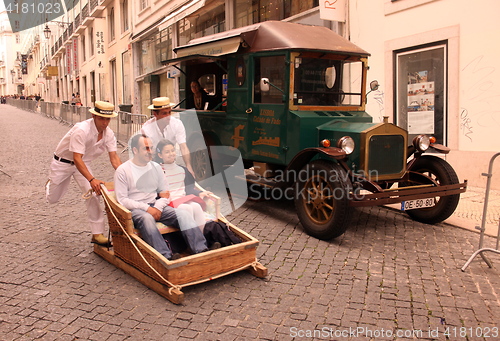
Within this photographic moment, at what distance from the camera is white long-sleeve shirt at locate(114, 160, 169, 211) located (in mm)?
4320

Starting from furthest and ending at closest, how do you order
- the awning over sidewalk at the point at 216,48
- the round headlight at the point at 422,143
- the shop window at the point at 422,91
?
the shop window at the point at 422,91 → the awning over sidewalk at the point at 216,48 → the round headlight at the point at 422,143

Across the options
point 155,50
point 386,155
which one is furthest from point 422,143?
point 155,50

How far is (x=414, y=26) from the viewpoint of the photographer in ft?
29.9

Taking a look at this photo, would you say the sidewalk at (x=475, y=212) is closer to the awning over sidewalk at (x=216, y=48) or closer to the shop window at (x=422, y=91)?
the shop window at (x=422, y=91)

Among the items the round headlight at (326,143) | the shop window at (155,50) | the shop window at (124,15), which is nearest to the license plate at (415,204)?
the round headlight at (326,143)

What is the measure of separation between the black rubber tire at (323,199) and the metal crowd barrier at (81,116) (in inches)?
317

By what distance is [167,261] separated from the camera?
3705mm

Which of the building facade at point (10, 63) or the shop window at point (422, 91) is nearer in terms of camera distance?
the shop window at point (422, 91)

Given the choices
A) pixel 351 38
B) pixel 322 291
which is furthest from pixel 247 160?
pixel 351 38

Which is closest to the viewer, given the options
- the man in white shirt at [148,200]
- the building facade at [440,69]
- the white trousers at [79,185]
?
the man in white shirt at [148,200]

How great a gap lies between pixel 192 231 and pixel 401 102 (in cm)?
691

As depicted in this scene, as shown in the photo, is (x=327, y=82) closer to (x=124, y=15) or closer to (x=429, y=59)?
(x=429, y=59)

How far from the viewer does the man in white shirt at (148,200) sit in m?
4.09

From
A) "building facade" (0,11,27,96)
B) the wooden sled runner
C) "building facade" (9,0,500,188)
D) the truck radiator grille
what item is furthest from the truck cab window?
"building facade" (0,11,27,96)
